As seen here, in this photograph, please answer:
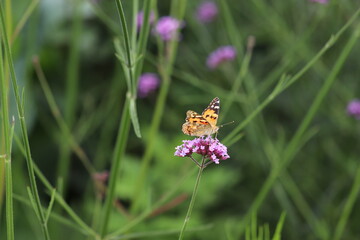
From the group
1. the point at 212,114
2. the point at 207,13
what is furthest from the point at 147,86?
the point at 212,114

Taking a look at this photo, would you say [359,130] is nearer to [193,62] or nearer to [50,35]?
[193,62]

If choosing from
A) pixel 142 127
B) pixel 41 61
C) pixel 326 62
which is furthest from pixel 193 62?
pixel 41 61

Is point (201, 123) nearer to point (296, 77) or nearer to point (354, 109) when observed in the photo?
point (296, 77)

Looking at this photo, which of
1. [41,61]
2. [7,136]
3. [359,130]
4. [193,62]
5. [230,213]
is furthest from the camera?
[41,61]

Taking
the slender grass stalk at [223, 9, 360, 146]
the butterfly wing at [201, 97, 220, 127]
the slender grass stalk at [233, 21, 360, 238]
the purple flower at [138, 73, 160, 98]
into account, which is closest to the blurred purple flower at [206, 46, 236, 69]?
the purple flower at [138, 73, 160, 98]

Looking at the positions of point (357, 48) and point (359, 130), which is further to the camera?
point (357, 48)

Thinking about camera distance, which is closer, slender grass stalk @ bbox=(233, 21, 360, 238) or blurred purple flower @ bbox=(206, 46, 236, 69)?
slender grass stalk @ bbox=(233, 21, 360, 238)

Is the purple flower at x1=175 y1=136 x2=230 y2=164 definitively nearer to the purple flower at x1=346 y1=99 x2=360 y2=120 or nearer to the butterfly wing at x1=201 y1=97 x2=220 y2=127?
the butterfly wing at x1=201 y1=97 x2=220 y2=127
